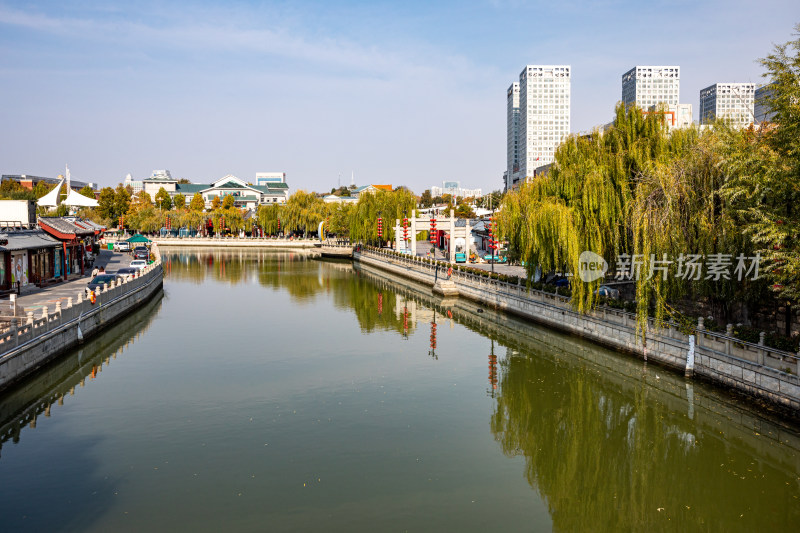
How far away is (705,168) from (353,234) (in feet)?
182

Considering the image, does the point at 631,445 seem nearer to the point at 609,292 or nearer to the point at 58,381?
the point at 609,292

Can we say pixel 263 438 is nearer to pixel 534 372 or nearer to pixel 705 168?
pixel 534 372

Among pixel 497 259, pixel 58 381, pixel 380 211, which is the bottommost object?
pixel 58 381

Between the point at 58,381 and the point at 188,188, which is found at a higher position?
the point at 188,188

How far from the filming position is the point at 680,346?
61.9 feet

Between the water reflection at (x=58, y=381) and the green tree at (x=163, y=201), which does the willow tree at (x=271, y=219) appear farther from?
the water reflection at (x=58, y=381)

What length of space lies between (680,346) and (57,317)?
21.2 m

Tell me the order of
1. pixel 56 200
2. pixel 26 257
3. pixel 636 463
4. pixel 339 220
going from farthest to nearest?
pixel 339 220 → pixel 56 200 → pixel 26 257 → pixel 636 463

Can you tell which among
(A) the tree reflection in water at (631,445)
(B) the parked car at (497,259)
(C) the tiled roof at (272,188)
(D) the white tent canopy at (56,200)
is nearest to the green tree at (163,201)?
(C) the tiled roof at (272,188)

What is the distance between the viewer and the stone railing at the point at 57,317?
57.0ft

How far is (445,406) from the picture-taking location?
17250 mm

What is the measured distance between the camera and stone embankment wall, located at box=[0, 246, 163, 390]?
17.3 m

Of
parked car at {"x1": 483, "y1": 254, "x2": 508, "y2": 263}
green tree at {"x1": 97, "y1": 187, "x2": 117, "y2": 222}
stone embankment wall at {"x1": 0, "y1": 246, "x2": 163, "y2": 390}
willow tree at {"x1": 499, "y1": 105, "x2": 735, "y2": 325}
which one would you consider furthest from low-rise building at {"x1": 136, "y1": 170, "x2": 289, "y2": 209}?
willow tree at {"x1": 499, "y1": 105, "x2": 735, "y2": 325}

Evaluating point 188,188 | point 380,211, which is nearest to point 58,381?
point 380,211
